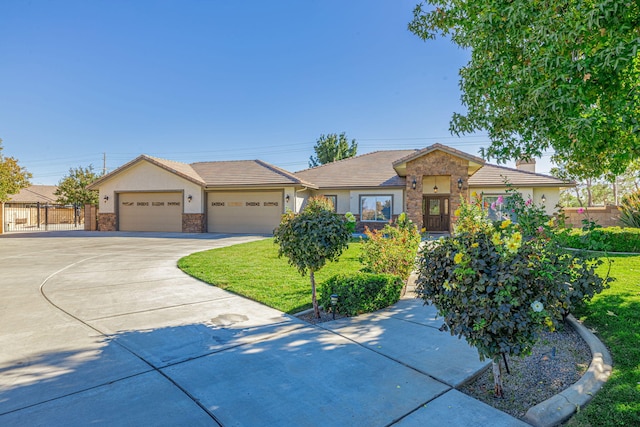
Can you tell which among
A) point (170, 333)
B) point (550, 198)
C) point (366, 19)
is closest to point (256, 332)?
point (170, 333)

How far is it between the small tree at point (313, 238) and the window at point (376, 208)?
51.6 ft

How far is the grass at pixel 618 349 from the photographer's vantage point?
8.25 ft

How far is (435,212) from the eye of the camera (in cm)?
2028

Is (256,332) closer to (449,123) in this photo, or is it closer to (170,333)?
(170,333)

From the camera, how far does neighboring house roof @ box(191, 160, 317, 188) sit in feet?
66.7

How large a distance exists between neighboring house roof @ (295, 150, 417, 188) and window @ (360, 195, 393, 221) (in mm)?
866

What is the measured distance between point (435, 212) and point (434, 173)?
3.19 m

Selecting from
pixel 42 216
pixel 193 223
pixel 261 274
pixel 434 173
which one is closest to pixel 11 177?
pixel 42 216

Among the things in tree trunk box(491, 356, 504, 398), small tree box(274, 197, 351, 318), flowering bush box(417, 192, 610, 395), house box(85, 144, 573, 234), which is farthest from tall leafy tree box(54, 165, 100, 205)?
tree trunk box(491, 356, 504, 398)

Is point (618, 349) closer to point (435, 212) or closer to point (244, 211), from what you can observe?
point (435, 212)

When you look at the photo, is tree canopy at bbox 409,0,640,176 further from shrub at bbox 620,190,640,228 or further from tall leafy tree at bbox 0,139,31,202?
tall leafy tree at bbox 0,139,31,202

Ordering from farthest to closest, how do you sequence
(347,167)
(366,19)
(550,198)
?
(347,167)
(550,198)
(366,19)

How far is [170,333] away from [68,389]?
1418mm

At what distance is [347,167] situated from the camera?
2394 cm
